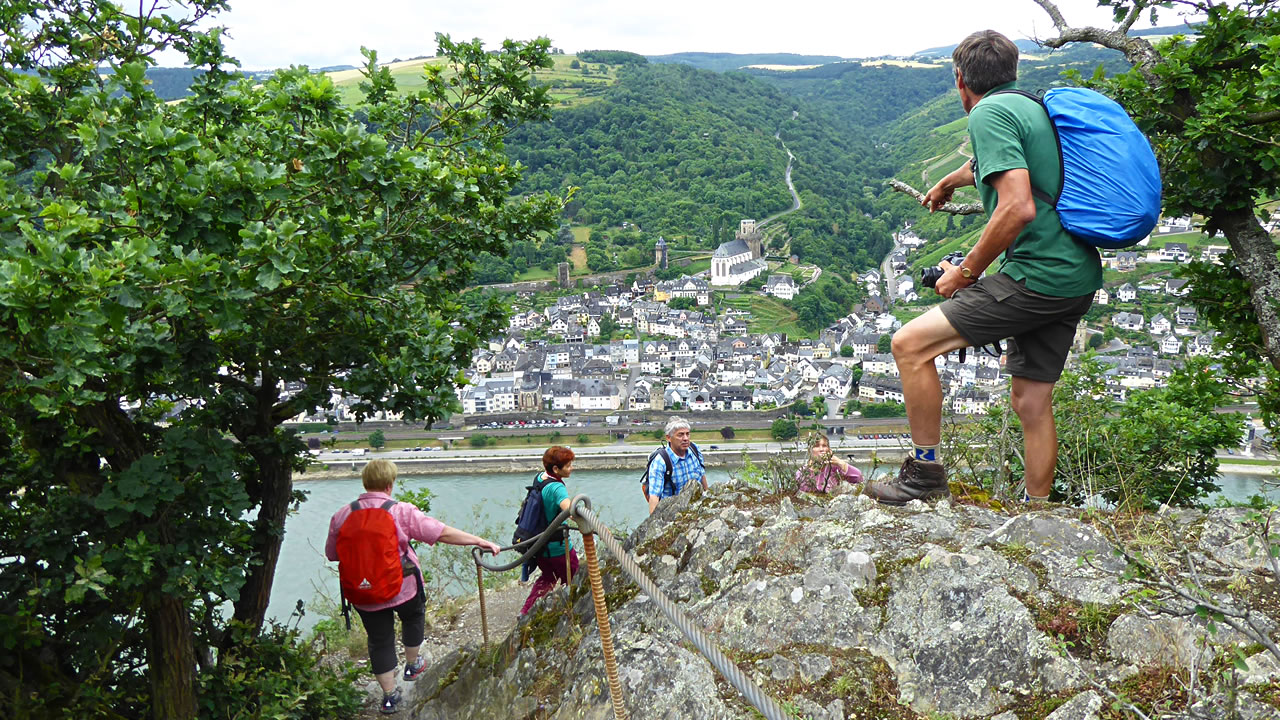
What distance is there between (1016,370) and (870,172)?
121 m

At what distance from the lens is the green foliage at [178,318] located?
111 inches

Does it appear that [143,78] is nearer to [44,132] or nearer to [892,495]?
[44,132]

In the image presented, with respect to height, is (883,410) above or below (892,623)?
below

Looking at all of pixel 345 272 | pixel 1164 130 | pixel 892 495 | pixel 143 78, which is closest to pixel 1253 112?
pixel 1164 130

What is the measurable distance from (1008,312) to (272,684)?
3639 mm

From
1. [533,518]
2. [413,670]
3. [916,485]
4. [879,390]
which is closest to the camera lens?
[916,485]

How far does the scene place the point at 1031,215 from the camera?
254cm

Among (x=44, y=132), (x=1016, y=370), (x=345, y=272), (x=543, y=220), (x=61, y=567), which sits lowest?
(x=61, y=567)

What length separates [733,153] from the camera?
109 m

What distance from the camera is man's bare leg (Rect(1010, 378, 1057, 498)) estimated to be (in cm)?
307

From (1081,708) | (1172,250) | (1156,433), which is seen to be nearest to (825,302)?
(1172,250)

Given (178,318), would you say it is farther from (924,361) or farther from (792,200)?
(792,200)

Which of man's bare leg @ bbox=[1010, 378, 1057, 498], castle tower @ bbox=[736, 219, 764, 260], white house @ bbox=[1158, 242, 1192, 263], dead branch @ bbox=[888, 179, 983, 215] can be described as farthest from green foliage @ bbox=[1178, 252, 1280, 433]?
castle tower @ bbox=[736, 219, 764, 260]

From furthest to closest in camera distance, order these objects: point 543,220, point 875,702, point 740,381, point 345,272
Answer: point 740,381 < point 543,220 < point 345,272 < point 875,702
